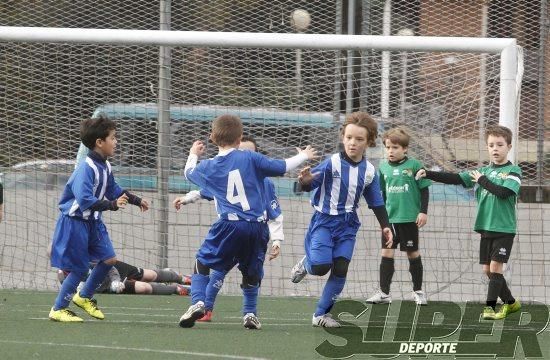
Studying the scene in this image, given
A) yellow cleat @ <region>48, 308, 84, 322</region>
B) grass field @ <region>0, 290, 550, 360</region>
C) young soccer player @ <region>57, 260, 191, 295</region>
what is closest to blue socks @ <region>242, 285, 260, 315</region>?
grass field @ <region>0, 290, 550, 360</region>

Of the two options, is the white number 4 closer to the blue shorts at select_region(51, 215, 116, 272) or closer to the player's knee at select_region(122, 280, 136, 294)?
the blue shorts at select_region(51, 215, 116, 272)

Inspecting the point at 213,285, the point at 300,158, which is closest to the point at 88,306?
the point at 213,285

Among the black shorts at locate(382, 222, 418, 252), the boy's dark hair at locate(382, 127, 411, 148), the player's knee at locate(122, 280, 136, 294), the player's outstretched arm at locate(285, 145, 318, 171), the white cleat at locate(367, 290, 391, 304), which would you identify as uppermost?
the boy's dark hair at locate(382, 127, 411, 148)

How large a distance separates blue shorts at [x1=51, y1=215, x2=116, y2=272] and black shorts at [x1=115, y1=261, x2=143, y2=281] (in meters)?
2.09

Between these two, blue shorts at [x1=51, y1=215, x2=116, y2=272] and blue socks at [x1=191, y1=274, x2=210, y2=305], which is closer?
blue socks at [x1=191, y1=274, x2=210, y2=305]

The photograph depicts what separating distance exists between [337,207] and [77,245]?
1.78 meters

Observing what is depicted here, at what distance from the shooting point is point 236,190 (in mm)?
8195

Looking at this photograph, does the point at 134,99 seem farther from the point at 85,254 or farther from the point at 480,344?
the point at 480,344

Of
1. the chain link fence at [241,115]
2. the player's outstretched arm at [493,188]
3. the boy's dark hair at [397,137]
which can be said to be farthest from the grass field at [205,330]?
the boy's dark hair at [397,137]

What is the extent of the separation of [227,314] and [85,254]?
1408mm

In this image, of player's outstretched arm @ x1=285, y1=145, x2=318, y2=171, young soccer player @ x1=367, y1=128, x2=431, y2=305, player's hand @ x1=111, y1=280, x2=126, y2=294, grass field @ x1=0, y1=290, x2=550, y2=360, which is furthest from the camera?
player's hand @ x1=111, y1=280, x2=126, y2=294

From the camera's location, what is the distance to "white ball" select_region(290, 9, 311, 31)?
13992 mm

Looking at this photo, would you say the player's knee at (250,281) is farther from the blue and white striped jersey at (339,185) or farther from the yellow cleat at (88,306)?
the yellow cleat at (88,306)

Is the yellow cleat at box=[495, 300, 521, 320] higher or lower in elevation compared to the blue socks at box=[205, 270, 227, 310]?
lower
